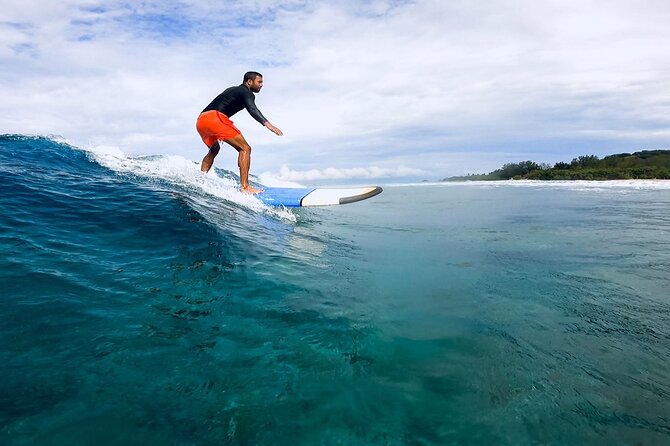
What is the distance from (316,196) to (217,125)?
9.51ft

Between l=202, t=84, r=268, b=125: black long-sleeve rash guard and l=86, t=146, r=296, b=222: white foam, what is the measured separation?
1.89 m

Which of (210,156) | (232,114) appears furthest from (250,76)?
(210,156)

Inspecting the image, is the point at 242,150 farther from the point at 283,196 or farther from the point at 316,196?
the point at 316,196

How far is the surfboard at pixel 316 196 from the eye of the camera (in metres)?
9.12

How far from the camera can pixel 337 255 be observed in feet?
18.9

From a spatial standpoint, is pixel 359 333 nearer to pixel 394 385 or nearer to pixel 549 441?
pixel 394 385

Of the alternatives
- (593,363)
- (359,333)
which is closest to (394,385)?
(359,333)

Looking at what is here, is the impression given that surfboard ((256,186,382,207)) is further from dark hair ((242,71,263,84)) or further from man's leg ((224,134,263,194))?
dark hair ((242,71,263,84))

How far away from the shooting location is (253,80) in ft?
26.5

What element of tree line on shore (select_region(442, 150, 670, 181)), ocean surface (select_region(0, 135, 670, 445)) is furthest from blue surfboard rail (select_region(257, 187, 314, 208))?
tree line on shore (select_region(442, 150, 670, 181))

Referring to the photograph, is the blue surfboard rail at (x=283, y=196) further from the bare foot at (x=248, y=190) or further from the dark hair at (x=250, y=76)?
the dark hair at (x=250, y=76)

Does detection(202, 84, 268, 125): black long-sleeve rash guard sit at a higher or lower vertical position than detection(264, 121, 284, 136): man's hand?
higher

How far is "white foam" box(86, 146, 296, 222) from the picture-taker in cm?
867

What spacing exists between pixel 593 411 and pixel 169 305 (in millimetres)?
3151
